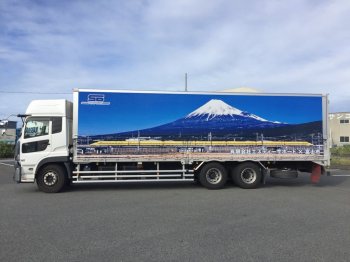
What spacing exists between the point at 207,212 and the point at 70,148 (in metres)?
6.08

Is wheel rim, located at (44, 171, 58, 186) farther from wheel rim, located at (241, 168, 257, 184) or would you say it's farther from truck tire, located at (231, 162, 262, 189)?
wheel rim, located at (241, 168, 257, 184)

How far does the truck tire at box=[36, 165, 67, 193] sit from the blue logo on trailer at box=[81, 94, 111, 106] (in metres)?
2.36

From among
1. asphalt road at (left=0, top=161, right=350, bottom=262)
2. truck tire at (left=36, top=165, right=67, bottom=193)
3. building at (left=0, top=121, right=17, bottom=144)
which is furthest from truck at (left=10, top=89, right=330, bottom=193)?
building at (left=0, top=121, right=17, bottom=144)

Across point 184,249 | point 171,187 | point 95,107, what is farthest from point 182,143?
point 184,249

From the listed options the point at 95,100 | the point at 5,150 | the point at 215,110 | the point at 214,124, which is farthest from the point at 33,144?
A: the point at 5,150

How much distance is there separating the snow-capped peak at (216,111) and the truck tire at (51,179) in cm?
464

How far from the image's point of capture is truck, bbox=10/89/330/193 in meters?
13.5

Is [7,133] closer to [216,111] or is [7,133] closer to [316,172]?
[216,111]

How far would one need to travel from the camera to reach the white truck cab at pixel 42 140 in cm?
1328

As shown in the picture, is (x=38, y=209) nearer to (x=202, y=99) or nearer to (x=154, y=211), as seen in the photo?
(x=154, y=211)

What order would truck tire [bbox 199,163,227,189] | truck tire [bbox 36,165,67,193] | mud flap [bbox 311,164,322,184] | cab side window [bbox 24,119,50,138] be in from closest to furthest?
truck tire [bbox 36,165,67,193]
cab side window [bbox 24,119,50,138]
truck tire [bbox 199,163,227,189]
mud flap [bbox 311,164,322,184]

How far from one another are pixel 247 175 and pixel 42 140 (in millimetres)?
7015

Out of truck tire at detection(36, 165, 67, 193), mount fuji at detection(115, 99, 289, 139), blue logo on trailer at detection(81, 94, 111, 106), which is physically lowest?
truck tire at detection(36, 165, 67, 193)

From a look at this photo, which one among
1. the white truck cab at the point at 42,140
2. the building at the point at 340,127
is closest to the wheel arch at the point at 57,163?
the white truck cab at the point at 42,140
